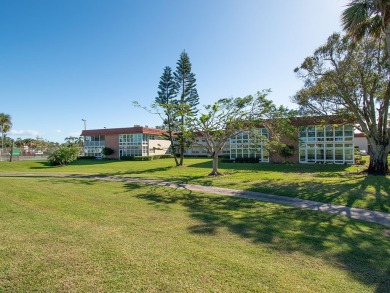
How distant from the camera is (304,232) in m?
5.48

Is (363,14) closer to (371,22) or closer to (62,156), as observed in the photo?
(371,22)

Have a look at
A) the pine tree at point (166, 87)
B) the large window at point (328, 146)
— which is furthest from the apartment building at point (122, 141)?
the large window at point (328, 146)

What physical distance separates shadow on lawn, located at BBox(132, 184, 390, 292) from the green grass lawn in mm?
21

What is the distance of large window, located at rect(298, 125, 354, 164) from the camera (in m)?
27.8

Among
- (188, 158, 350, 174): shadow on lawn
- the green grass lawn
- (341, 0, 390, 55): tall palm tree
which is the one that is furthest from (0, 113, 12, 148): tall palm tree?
(341, 0, 390, 55): tall palm tree

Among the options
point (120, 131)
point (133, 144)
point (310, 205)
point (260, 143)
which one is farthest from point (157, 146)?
point (310, 205)

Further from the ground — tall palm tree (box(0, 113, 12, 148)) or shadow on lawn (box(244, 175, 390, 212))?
tall palm tree (box(0, 113, 12, 148))

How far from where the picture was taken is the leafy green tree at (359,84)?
1588 cm

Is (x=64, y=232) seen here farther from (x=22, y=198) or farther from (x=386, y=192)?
(x=386, y=192)

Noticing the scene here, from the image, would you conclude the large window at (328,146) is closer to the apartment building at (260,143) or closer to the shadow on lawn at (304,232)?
the apartment building at (260,143)

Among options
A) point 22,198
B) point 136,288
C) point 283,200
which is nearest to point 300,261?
point 136,288

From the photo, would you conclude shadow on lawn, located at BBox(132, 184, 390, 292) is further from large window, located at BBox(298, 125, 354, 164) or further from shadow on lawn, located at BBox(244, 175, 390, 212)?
large window, located at BBox(298, 125, 354, 164)

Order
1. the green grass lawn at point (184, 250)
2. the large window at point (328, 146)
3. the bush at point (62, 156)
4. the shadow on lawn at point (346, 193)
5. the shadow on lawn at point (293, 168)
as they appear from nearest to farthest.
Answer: the green grass lawn at point (184, 250), the shadow on lawn at point (346, 193), the shadow on lawn at point (293, 168), the large window at point (328, 146), the bush at point (62, 156)

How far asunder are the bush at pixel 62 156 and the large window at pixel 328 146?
2773 centimetres
